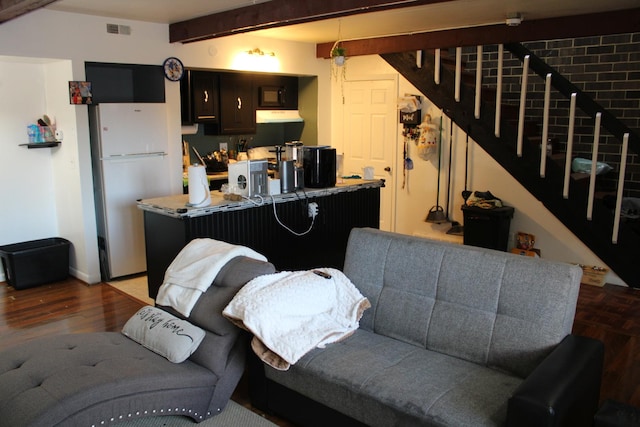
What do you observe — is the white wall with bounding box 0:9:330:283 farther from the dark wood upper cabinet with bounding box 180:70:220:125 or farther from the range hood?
the range hood

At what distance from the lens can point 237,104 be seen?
663 centimetres

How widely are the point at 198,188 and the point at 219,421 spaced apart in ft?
5.49

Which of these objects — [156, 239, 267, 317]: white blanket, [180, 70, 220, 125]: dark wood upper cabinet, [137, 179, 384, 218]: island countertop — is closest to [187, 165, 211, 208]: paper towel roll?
[137, 179, 384, 218]: island countertop

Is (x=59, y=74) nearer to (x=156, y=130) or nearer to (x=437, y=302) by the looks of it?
(x=156, y=130)

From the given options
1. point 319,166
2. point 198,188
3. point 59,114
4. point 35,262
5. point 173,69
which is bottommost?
point 35,262

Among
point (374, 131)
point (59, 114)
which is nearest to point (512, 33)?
point (374, 131)

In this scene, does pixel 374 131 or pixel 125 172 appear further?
pixel 374 131

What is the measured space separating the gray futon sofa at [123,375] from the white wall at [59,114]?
257 centimetres

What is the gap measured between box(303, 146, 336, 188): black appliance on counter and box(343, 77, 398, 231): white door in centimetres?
208

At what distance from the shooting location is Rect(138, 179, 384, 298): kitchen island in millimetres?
3994

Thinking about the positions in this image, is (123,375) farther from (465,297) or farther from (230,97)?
(230,97)

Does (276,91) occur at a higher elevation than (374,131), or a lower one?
higher

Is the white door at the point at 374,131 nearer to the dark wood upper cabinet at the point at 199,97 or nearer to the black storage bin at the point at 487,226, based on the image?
the black storage bin at the point at 487,226

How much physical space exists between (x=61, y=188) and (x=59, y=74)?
1.10 metres
